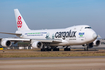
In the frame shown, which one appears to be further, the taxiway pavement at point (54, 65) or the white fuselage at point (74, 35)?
the white fuselage at point (74, 35)

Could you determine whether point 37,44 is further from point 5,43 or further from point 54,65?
point 54,65

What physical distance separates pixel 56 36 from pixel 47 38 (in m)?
3.29

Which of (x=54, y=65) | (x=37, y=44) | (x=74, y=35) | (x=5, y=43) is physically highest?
(x=74, y=35)

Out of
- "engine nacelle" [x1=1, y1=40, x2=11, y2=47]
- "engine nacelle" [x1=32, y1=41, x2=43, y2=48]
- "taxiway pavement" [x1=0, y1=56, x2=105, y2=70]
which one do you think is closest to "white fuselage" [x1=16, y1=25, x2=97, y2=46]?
"engine nacelle" [x1=32, y1=41, x2=43, y2=48]

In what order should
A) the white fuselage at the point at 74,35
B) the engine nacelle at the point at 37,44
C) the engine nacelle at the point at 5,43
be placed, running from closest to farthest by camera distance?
the white fuselage at the point at 74,35 < the engine nacelle at the point at 37,44 < the engine nacelle at the point at 5,43

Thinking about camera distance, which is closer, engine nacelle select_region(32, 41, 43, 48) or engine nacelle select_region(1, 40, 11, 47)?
engine nacelle select_region(32, 41, 43, 48)

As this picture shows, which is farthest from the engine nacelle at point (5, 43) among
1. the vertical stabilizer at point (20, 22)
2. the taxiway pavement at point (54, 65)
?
the taxiway pavement at point (54, 65)

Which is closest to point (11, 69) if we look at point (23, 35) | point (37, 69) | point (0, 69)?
point (0, 69)

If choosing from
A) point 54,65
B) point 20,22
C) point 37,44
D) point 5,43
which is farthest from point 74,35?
point 54,65

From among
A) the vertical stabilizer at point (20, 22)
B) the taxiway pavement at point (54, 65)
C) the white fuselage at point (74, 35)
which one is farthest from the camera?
the vertical stabilizer at point (20, 22)

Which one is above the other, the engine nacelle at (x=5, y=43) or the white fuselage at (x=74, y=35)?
the white fuselage at (x=74, y=35)

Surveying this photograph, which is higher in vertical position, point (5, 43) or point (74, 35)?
point (74, 35)

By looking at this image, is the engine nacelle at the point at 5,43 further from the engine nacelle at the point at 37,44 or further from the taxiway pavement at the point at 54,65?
the taxiway pavement at the point at 54,65

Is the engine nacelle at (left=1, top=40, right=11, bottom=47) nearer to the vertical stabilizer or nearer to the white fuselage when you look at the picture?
the white fuselage
